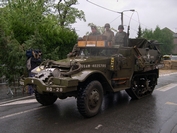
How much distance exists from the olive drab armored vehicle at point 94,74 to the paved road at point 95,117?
0.40m

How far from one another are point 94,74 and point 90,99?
70 cm

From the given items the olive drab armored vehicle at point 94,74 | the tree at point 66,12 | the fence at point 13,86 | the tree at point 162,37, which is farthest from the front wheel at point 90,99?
the tree at point 162,37

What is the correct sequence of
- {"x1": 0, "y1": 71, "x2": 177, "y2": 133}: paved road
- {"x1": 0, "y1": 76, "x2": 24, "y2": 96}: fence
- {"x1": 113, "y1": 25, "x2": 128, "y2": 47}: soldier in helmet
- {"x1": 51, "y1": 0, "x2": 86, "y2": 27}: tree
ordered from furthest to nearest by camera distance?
{"x1": 51, "y1": 0, "x2": 86, "y2": 27}: tree
{"x1": 0, "y1": 76, "x2": 24, "y2": 96}: fence
{"x1": 113, "y1": 25, "x2": 128, "y2": 47}: soldier in helmet
{"x1": 0, "y1": 71, "x2": 177, "y2": 133}: paved road

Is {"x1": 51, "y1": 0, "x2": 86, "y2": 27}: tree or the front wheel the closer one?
the front wheel

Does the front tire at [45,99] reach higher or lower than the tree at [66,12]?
lower

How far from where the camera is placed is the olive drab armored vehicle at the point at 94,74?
6.01 metres

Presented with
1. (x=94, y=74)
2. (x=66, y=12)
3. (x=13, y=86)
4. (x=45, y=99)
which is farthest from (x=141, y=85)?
(x=66, y=12)

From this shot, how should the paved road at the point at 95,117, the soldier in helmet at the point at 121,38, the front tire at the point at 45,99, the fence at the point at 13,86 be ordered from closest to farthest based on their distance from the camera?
1. the paved road at the point at 95,117
2. the front tire at the point at 45,99
3. the soldier in helmet at the point at 121,38
4. the fence at the point at 13,86

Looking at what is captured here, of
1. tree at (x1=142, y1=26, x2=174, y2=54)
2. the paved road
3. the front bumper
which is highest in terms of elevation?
tree at (x1=142, y1=26, x2=174, y2=54)

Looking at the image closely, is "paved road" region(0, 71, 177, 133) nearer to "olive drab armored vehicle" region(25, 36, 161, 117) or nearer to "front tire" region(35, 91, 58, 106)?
"front tire" region(35, 91, 58, 106)

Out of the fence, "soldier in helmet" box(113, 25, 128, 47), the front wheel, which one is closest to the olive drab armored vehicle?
the front wheel

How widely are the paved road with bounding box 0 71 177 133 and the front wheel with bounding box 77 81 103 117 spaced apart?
0.67 ft

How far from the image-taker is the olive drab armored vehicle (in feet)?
19.7

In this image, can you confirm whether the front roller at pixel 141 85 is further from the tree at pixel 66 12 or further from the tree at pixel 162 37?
the tree at pixel 162 37
